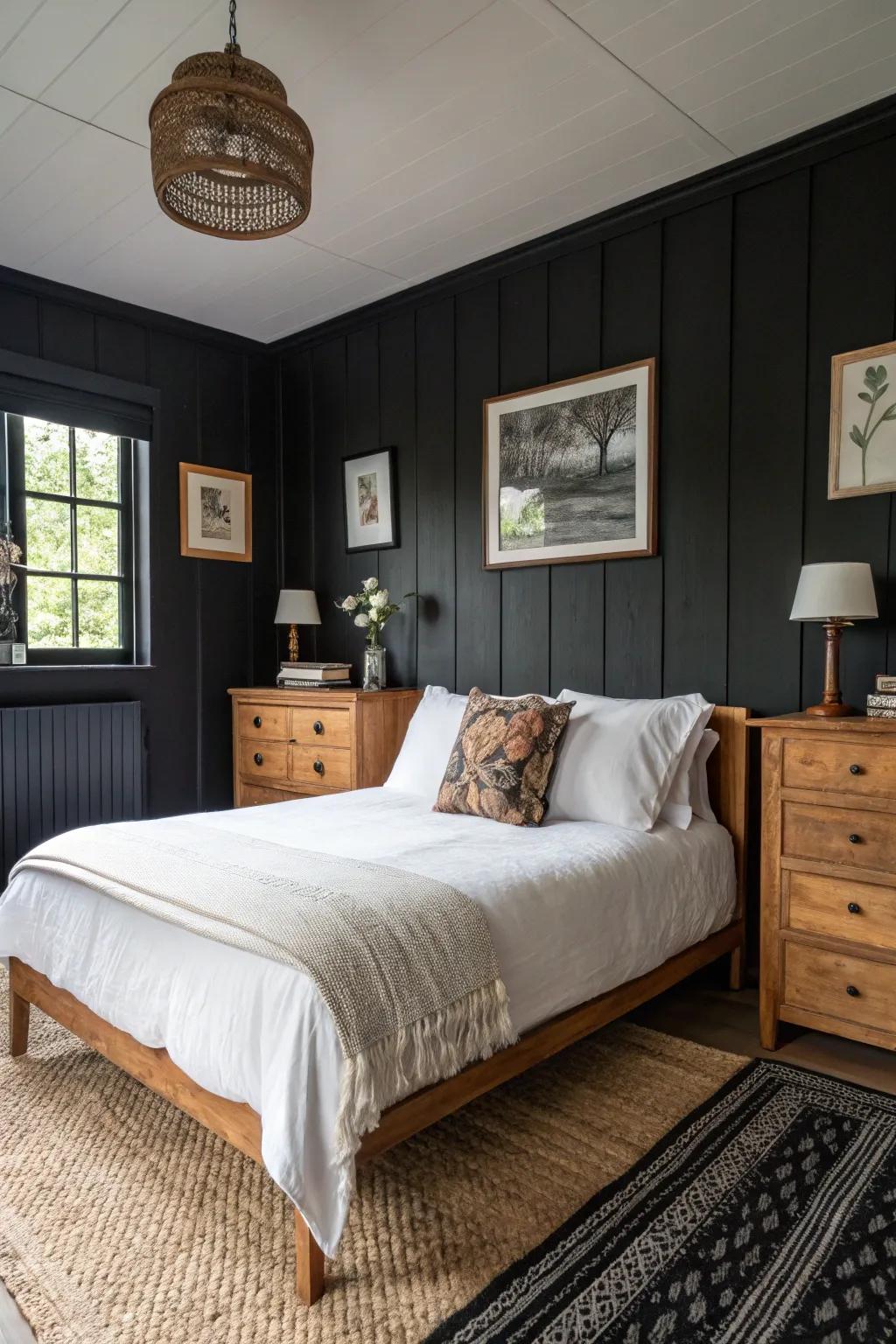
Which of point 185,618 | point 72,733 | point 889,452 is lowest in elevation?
point 72,733

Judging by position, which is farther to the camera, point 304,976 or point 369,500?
point 369,500

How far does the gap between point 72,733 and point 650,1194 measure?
2.82 metres

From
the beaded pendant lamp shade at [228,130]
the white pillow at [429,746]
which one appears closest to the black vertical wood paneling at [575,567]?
the white pillow at [429,746]

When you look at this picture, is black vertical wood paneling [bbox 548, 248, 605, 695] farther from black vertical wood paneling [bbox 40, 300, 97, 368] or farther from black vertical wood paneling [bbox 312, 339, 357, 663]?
black vertical wood paneling [bbox 40, 300, 97, 368]

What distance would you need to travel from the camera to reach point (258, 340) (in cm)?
423

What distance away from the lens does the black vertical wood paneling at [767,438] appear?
8.54 ft

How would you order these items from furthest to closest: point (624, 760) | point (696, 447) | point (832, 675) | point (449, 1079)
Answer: point (696, 447)
point (624, 760)
point (832, 675)
point (449, 1079)

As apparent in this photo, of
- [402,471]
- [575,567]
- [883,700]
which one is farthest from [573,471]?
[883,700]

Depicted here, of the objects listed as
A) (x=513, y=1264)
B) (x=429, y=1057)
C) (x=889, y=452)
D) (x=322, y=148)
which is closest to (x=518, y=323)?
(x=322, y=148)

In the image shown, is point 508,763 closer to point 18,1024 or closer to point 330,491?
point 18,1024

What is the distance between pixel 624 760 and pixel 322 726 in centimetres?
148

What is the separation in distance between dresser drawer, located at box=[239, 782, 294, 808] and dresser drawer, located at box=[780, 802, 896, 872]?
2189 mm

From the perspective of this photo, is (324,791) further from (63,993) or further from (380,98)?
(380,98)

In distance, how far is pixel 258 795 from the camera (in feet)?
12.7
